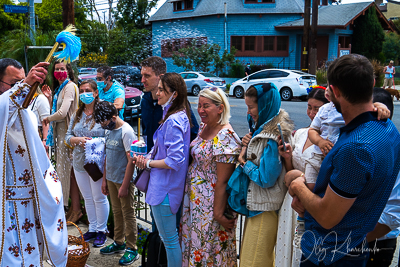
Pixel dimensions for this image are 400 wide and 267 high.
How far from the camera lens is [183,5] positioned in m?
35.5

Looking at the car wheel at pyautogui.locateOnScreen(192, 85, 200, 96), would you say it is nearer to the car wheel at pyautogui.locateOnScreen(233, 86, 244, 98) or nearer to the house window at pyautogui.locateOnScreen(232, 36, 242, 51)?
the car wheel at pyautogui.locateOnScreen(233, 86, 244, 98)

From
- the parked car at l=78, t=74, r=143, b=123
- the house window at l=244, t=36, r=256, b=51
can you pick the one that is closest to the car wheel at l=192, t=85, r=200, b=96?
the house window at l=244, t=36, r=256, b=51

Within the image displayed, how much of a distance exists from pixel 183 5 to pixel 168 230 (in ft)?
113

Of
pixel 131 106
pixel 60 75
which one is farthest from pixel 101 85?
pixel 131 106

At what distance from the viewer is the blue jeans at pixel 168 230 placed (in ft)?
10.9

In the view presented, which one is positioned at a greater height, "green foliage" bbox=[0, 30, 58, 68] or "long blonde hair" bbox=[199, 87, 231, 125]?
"green foliage" bbox=[0, 30, 58, 68]

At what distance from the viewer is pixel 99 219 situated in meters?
4.53

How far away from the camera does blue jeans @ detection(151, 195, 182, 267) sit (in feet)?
10.9

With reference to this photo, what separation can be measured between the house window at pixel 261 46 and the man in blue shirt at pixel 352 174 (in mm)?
31259

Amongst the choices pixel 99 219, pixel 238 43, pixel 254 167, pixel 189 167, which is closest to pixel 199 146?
pixel 189 167

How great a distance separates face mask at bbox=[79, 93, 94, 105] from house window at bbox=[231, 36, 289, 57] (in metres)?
28.9

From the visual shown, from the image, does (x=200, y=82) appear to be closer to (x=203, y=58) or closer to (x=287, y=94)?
(x=287, y=94)

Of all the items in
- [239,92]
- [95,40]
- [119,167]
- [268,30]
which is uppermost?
[268,30]

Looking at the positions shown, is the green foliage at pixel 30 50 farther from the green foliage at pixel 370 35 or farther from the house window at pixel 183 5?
the green foliage at pixel 370 35
